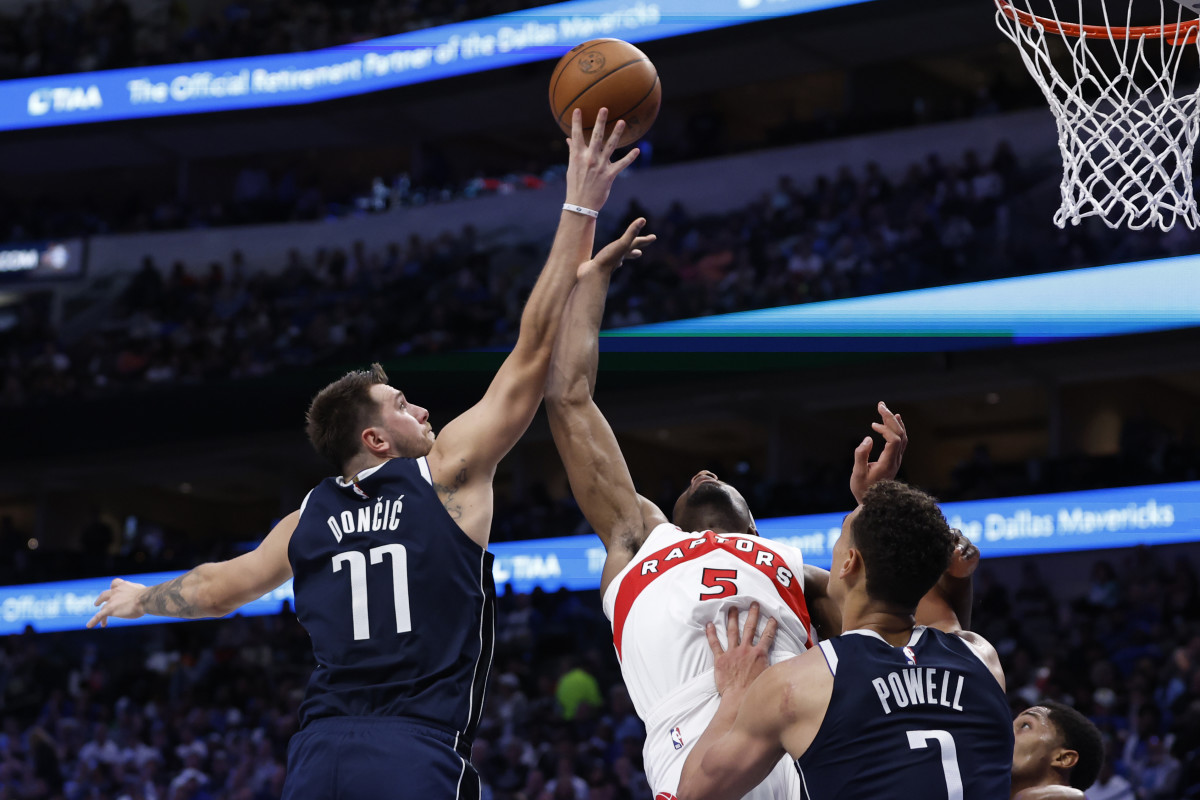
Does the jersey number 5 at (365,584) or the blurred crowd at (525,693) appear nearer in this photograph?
the jersey number 5 at (365,584)

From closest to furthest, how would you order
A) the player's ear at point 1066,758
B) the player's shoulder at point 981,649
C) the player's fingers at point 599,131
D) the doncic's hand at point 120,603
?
the player's shoulder at point 981,649
the doncic's hand at point 120,603
the player's fingers at point 599,131
the player's ear at point 1066,758

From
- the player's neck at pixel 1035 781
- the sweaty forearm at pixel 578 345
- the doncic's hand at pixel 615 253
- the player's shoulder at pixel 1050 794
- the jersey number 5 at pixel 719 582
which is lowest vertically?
the player's shoulder at pixel 1050 794

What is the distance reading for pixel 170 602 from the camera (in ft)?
11.9

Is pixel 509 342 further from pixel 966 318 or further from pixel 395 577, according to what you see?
pixel 395 577

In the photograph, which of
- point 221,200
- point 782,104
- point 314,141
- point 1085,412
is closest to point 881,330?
point 1085,412

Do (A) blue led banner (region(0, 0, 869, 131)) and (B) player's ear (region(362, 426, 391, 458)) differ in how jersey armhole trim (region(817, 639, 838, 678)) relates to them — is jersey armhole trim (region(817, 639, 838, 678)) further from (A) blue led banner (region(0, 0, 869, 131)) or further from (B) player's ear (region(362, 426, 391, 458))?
(A) blue led banner (region(0, 0, 869, 131))

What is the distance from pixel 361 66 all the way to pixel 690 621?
58.3ft

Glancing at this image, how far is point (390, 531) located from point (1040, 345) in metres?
12.3

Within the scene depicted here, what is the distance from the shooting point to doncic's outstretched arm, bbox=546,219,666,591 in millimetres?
3852

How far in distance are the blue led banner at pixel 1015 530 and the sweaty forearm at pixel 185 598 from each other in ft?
32.1

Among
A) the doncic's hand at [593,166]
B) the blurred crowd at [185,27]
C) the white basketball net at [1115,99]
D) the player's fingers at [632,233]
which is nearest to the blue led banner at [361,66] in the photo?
the blurred crowd at [185,27]

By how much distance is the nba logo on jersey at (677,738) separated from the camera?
11.5 ft

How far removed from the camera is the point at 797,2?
1670 cm

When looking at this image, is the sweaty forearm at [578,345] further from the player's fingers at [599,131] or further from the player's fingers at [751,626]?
the player's fingers at [751,626]
